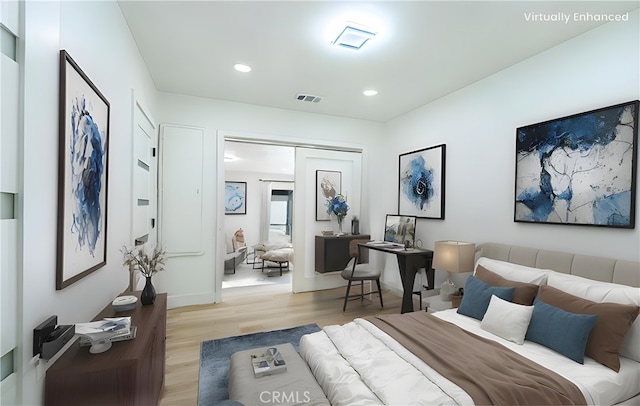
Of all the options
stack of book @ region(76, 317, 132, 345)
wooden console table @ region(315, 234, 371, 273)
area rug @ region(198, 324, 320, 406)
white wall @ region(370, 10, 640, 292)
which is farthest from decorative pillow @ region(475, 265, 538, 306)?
stack of book @ region(76, 317, 132, 345)

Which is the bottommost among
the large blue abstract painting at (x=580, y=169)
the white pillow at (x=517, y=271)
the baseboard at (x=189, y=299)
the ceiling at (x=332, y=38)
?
the baseboard at (x=189, y=299)

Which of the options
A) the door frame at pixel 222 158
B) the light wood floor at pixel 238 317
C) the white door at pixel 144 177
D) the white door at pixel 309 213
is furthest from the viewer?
the white door at pixel 309 213

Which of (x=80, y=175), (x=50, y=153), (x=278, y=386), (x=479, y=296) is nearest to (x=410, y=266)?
(x=479, y=296)

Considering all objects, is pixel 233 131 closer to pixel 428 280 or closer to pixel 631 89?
pixel 428 280

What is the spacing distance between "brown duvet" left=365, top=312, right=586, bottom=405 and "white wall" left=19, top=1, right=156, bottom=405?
73.9 inches

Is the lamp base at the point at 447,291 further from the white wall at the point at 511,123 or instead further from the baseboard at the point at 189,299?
the baseboard at the point at 189,299

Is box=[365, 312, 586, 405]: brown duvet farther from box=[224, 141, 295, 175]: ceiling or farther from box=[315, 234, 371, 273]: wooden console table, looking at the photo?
box=[224, 141, 295, 175]: ceiling

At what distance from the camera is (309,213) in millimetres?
4812

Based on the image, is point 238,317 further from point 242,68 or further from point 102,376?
point 242,68

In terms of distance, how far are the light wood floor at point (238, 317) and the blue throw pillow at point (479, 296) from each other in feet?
5.09

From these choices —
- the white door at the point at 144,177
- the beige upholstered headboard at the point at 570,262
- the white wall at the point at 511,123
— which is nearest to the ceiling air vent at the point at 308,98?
the white wall at the point at 511,123

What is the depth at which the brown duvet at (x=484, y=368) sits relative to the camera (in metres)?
1.44

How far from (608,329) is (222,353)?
289 cm

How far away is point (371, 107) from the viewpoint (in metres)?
4.34
